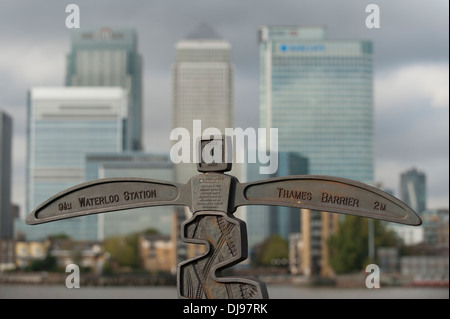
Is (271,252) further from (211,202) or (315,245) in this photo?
(211,202)

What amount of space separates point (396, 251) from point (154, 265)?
61.5m

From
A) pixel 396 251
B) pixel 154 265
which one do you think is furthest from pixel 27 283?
pixel 396 251

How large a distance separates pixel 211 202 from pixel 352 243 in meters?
99.5

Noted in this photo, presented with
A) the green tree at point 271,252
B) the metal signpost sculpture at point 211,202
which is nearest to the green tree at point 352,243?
the green tree at point 271,252

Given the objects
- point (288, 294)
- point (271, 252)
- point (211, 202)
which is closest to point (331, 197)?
point (211, 202)

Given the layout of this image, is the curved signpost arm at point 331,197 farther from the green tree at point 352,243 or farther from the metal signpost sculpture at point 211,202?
the green tree at point 352,243

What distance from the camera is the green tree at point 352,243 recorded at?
116875 millimetres

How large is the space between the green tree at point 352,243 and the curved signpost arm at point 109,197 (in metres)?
96.0

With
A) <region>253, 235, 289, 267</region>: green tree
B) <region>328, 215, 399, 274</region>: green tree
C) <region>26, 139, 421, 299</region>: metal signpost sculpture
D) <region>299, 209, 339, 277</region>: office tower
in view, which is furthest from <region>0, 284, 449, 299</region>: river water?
<region>253, 235, 289, 267</region>: green tree

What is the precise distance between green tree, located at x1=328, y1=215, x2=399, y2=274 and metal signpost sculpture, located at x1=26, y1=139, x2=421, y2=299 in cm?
9596
